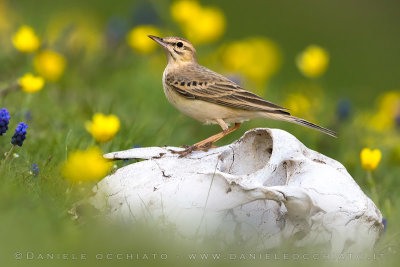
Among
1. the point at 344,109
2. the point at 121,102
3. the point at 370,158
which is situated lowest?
the point at 121,102

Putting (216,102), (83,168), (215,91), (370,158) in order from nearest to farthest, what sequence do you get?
(83,168)
(370,158)
(216,102)
(215,91)

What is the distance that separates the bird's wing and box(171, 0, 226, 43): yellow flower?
4169 millimetres

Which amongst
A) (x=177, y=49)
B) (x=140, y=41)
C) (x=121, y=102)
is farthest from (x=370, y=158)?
(x=140, y=41)

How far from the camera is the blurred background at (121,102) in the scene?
4.82 meters

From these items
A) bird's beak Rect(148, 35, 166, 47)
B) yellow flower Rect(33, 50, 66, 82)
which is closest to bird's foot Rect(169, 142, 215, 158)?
bird's beak Rect(148, 35, 166, 47)

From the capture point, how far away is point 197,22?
11.2 meters

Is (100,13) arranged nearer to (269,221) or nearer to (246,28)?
(246,28)

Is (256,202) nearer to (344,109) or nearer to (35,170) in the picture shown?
(35,170)

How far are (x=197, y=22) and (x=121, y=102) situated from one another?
2180 mm

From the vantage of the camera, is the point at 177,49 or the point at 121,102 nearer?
the point at 177,49

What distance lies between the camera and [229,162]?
18.1 ft

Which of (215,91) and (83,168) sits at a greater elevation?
(215,91)

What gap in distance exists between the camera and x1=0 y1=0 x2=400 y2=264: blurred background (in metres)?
4.82

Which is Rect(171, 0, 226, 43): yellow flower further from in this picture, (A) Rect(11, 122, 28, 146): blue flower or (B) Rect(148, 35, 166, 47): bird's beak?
(A) Rect(11, 122, 28, 146): blue flower
